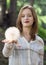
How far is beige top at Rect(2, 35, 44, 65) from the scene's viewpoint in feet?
7.64

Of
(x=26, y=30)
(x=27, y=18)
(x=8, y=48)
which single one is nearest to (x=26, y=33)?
(x=26, y=30)

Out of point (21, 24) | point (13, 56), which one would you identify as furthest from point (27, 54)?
point (21, 24)

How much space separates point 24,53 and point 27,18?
29cm

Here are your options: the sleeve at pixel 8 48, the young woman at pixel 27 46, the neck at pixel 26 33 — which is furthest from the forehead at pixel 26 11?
the sleeve at pixel 8 48

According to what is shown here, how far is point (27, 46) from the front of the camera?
241cm

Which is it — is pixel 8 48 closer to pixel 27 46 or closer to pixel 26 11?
pixel 27 46

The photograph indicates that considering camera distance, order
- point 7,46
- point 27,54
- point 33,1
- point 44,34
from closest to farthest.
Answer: point 7,46 < point 27,54 < point 44,34 < point 33,1

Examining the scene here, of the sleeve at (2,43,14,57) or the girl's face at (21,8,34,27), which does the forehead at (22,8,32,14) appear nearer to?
the girl's face at (21,8,34,27)

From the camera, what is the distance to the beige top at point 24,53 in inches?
91.7

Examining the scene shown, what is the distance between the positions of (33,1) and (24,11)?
451 cm

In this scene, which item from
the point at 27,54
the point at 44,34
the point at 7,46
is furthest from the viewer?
the point at 44,34

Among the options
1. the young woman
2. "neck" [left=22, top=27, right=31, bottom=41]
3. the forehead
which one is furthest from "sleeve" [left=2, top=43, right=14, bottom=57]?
the forehead

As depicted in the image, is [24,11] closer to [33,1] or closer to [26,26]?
[26,26]

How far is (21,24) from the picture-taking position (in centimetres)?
249
